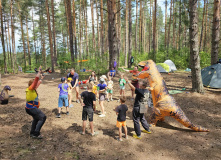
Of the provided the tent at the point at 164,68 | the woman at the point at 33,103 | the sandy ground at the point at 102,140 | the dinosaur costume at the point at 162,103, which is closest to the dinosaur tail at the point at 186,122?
the dinosaur costume at the point at 162,103

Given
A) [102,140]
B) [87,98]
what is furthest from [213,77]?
[87,98]

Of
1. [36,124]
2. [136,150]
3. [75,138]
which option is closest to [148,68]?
[136,150]

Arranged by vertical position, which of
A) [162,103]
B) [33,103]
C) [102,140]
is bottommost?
[102,140]

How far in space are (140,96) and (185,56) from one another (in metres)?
15.7

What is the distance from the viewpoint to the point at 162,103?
508 cm

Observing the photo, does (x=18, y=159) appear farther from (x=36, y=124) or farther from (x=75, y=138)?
(x=75, y=138)

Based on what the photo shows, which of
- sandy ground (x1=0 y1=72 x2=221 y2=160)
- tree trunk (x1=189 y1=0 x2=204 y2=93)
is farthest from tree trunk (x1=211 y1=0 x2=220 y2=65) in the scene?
sandy ground (x1=0 y1=72 x2=221 y2=160)

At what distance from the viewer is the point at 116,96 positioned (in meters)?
8.59

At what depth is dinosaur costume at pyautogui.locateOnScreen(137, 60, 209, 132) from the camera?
4914mm

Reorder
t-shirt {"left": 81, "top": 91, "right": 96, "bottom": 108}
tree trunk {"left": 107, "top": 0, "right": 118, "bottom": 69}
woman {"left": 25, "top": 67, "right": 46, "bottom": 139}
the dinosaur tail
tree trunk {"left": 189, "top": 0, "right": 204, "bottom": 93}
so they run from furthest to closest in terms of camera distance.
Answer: tree trunk {"left": 107, "top": 0, "right": 118, "bottom": 69}
tree trunk {"left": 189, "top": 0, "right": 204, "bottom": 93}
the dinosaur tail
t-shirt {"left": 81, "top": 91, "right": 96, "bottom": 108}
woman {"left": 25, "top": 67, "right": 46, "bottom": 139}

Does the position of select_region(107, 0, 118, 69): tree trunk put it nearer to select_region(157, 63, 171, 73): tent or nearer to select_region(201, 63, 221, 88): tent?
select_region(157, 63, 171, 73): tent

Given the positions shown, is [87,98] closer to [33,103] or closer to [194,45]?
[33,103]

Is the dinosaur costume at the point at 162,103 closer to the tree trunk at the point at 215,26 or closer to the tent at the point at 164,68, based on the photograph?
the tree trunk at the point at 215,26

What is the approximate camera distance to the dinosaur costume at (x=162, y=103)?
4914mm
